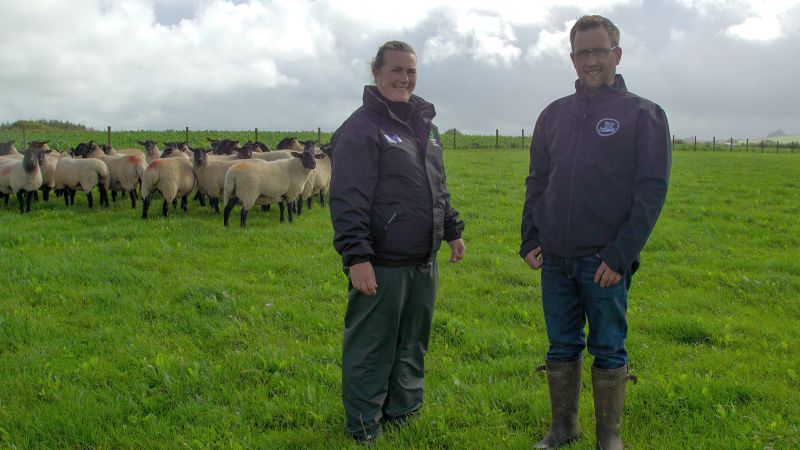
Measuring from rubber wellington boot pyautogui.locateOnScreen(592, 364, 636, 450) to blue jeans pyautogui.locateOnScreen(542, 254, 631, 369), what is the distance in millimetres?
52

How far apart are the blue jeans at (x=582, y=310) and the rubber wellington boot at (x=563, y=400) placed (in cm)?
7

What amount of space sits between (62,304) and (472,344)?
4705mm

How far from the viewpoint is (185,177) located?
13.7 metres

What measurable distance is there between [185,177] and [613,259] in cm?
1184

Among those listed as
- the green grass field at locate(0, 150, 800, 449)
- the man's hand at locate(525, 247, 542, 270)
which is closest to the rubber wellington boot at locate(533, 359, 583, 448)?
the green grass field at locate(0, 150, 800, 449)

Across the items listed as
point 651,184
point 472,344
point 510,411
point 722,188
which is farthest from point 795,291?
point 722,188

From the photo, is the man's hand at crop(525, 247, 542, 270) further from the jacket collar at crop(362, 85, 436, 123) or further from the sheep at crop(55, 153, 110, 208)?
the sheep at crop(55, 153, 110, 208)

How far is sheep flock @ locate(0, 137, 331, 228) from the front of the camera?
1248 cm

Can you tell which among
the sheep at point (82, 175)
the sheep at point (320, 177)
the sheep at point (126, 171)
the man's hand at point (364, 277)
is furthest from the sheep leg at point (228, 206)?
the man's hand at point (364, 277)

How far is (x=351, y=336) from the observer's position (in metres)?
3.97

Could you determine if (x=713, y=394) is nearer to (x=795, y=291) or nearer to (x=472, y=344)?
(x=472, y=344)

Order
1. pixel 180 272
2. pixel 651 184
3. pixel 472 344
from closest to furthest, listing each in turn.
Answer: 1. pixel 651 184
2. pixel 472 344
3. pixel 180 272

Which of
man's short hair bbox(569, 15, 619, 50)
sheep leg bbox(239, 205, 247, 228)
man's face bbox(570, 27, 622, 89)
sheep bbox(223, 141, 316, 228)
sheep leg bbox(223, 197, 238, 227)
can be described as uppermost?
man's short hair bbox(569, 15, 619, 50)

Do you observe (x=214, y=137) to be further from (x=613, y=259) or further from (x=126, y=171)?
(x=613, y=259)
